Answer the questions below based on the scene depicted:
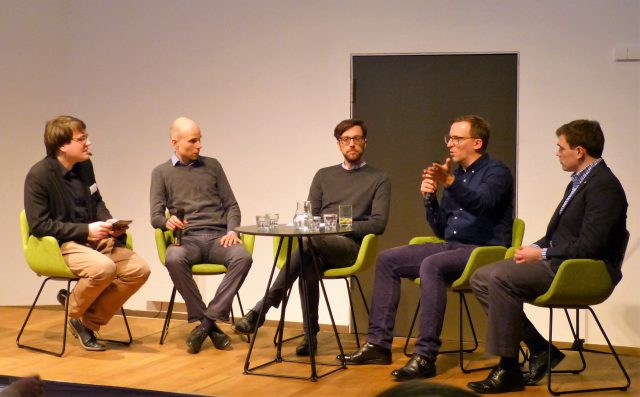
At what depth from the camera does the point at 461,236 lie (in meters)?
4.88

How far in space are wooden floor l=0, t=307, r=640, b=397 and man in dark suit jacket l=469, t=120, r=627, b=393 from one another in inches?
10.2

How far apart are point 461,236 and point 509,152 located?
1.17 metres

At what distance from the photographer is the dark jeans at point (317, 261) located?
200 inches

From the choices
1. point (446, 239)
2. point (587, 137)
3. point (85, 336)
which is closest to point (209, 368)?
point (85, 336)

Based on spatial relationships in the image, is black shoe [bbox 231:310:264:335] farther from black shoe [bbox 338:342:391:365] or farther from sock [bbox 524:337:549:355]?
sock [bbox 524:337:549:355]

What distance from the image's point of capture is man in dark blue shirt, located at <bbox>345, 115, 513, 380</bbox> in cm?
462

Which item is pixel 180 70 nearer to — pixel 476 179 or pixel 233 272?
pixel 233 272

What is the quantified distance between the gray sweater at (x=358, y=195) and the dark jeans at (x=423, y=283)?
273 millimetres

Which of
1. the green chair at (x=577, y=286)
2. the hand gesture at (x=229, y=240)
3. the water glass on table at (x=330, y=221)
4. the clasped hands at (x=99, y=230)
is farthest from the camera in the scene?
the hand gesture at (x=229, y=240)

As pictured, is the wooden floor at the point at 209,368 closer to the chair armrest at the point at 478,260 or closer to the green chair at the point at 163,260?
the green chair at the point at 163,260

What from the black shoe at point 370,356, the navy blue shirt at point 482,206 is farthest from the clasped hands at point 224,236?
the navy blue shirt at point 482,206

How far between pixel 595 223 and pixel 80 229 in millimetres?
2798

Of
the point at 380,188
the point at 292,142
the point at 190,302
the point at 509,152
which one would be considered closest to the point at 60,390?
the point at 190,302

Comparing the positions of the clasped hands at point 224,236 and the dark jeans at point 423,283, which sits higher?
the clasped hands at point 224,236
